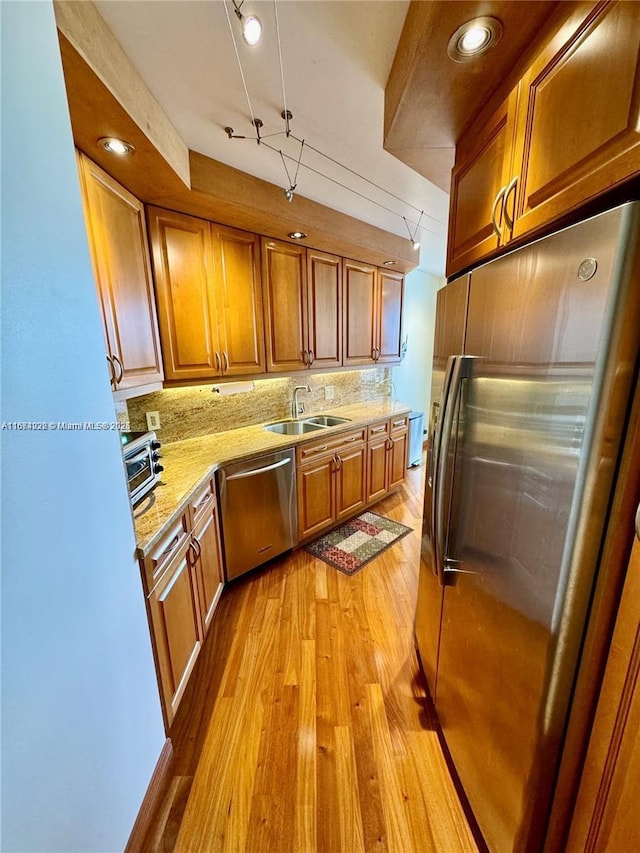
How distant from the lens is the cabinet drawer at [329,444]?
249 cm

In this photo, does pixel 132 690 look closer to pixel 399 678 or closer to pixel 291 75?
pixel 399 678

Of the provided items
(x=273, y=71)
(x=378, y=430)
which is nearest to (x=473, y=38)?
(x=273, y=71)

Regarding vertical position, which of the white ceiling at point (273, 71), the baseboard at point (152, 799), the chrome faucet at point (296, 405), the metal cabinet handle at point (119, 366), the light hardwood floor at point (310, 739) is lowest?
the light hardwood floor at point (310, 739)

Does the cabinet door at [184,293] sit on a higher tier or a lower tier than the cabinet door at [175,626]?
higher

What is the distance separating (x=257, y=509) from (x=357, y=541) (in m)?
1.04

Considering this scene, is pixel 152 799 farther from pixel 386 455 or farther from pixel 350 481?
pixel 386 455

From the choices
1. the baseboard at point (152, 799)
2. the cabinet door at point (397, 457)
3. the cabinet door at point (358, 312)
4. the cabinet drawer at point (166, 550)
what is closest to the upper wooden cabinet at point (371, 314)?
the cabinet door at point (358, 312)

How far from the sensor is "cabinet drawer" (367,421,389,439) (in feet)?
10.1

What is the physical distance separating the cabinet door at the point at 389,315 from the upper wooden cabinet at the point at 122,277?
2.26m

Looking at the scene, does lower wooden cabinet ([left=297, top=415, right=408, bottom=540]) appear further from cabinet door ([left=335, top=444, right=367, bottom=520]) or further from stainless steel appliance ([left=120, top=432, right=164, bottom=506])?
stainless steel appliance ([left=120, top=432, right=164, bottom=506])

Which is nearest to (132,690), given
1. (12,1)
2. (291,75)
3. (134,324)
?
(134,324)

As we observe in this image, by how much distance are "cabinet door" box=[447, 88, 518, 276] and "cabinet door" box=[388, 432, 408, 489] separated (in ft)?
7.12

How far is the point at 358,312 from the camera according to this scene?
3158mm

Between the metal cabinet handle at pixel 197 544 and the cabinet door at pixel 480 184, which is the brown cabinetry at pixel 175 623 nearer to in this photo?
the metal cabinet handle at pixel 197 544
